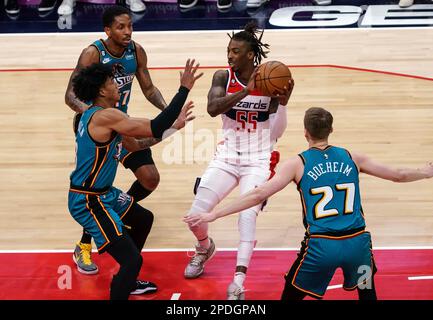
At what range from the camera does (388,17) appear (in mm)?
14438

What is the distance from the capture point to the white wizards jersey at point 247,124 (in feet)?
24.4

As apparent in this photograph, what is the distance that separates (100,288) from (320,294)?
2.13m

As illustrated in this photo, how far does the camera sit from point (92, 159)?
6.60 m

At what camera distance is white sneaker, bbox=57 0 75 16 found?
15.2 meters

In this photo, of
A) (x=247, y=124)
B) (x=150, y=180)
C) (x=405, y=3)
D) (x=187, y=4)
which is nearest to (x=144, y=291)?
(x=150, y=180)

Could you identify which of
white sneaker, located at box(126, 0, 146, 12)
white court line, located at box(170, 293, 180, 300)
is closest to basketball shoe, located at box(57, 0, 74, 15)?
white sneaker, located at box(126, 0, 146, 12)

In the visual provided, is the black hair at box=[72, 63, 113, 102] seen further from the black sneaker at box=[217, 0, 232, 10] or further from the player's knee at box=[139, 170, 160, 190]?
the black sneaker at box=[217, 0, 232, 10]

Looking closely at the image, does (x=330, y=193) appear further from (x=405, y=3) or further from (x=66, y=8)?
(x=66, y=8)

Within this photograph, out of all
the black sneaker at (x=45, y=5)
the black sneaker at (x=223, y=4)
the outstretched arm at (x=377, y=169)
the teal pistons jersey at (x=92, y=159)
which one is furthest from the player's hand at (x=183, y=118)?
the black sneaker at (x=45, y=5)

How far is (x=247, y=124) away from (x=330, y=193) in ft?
6.01

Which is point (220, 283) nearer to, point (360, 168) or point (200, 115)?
point (360, 168)

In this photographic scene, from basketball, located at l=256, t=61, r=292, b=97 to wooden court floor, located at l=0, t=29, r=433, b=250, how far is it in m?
1.60

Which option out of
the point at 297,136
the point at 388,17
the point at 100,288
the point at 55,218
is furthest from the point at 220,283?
the point at 388,17

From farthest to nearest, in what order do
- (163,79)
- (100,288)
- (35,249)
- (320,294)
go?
(163,79)
(35,249)
(100,288)
(320,294)
